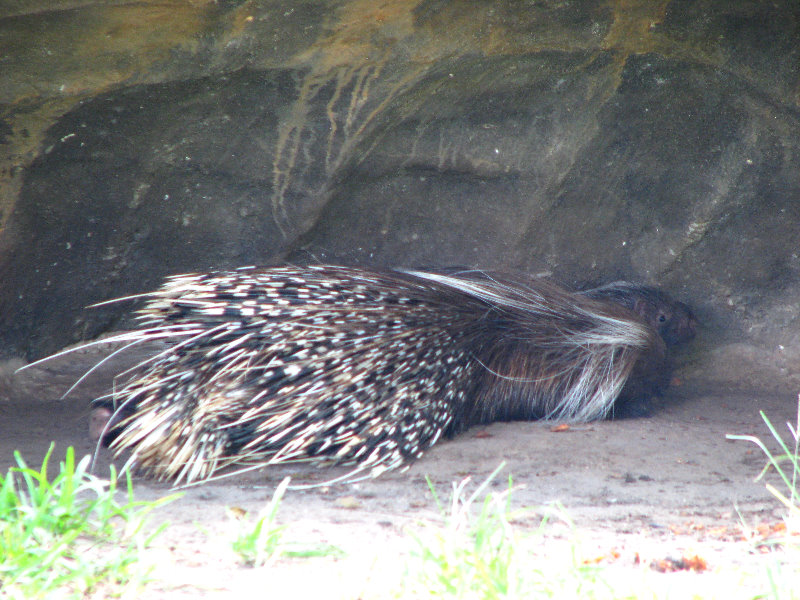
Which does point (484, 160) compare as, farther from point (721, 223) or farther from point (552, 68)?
point (721, 223)

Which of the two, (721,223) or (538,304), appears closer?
(538,304)

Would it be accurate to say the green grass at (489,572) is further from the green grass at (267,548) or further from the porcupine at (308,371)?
the porcupine at (308,371)

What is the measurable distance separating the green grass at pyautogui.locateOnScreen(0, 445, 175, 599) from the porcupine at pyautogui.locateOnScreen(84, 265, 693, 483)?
2.03ft

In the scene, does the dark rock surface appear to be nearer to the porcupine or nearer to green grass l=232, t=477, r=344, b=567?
the porcupine

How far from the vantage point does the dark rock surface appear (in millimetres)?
2264

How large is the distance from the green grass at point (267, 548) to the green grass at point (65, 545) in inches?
6.3

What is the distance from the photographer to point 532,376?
9.79 feet

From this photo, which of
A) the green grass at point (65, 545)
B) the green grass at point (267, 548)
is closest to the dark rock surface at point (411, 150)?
the green grass at point (65, 545)

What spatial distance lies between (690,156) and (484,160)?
0.89 m

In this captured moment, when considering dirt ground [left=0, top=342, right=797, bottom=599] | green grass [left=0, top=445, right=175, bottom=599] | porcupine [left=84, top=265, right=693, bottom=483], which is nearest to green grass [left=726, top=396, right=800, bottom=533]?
dirt ground [left=0, top=342, right=797, bottom=599]

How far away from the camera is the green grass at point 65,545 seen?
114cm

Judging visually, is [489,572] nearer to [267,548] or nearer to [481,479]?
[267,548]

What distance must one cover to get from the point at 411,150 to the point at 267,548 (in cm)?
187

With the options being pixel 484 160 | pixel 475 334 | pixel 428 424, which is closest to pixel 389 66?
pixel 484 160
